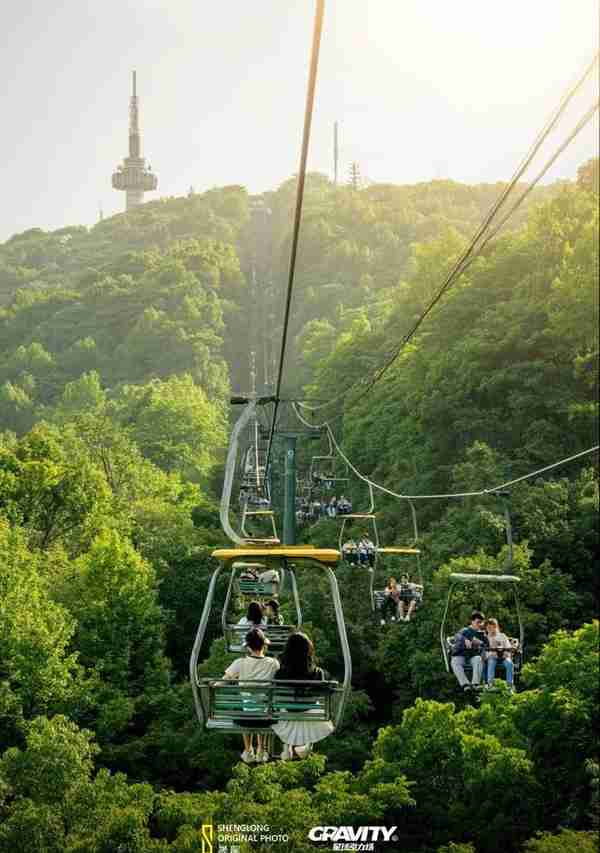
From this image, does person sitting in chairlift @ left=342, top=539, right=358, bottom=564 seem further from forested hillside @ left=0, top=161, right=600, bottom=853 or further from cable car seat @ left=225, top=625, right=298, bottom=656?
cable car seat @ left=225, top=625, right=298, bottom=656

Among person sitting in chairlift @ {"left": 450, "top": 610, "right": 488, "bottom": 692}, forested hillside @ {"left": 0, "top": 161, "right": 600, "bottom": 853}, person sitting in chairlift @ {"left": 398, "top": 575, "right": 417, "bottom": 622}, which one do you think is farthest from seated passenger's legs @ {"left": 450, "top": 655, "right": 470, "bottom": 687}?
person sitting in chairlift @ {"left": 398, "top": 575, "right": 417, "bottom": 622}

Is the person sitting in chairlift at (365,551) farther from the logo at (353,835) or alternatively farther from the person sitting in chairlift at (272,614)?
the logo at (353,835)

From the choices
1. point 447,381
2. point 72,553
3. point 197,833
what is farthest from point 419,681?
point 72,553

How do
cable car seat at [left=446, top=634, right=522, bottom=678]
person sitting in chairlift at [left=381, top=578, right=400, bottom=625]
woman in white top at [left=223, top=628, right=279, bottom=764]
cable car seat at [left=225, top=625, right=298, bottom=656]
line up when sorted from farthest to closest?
person sitting in chairlift at [left=381, top=578, right=400, bottom=625] < cable car seat at [left=446, top=634, right=522, bottom=678] < cable car seat at [left=225, top=625, right=298, bottom=656] < woman in white top at [left=223, top=628, right=279, bottom=764]

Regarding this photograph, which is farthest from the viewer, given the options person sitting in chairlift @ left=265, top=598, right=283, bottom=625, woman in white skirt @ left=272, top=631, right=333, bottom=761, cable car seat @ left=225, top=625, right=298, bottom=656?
person sitting in chairlift @ left=265, top=598, right=283, bottom=625

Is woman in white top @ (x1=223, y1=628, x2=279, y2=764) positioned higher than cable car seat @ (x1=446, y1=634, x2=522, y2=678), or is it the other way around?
woman in white top @ (x1=223, y1=628, x2=279, y2=764)

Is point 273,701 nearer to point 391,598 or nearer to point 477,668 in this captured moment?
point 477,668
